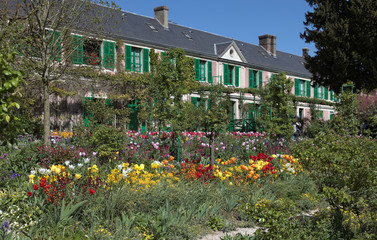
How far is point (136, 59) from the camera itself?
1866cm

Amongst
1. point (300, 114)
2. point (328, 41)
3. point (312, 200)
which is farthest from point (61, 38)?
point (300, 114)

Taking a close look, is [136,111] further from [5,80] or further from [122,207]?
[5,80]

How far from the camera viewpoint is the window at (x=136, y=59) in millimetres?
17969

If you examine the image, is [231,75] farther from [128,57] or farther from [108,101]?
[108,101]

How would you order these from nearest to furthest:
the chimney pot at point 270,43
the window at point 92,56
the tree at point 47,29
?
the tree at point 47,29
the window at point 92,56
the chimney pot at point 270,43

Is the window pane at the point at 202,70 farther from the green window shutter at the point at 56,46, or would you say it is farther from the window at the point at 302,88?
the green window shutter at the point at 56,46

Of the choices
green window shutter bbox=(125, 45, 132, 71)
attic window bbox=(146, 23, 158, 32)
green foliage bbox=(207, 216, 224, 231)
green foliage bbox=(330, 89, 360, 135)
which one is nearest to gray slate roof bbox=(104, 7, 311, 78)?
attic window bbox=(146, 23, 158, 32)

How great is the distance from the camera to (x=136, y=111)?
698 inches

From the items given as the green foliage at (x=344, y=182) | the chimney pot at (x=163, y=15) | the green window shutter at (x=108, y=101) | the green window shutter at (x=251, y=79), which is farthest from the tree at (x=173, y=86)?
the green window shutter at (x=251, y=79)

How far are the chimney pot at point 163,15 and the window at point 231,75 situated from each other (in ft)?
15.4

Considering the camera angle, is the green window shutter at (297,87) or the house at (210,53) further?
the green window shutter at (297,87)

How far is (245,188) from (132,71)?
13.3 meters

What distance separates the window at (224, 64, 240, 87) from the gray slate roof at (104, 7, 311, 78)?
115 cm

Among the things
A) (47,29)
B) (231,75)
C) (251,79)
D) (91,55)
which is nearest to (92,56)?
(91,55)
